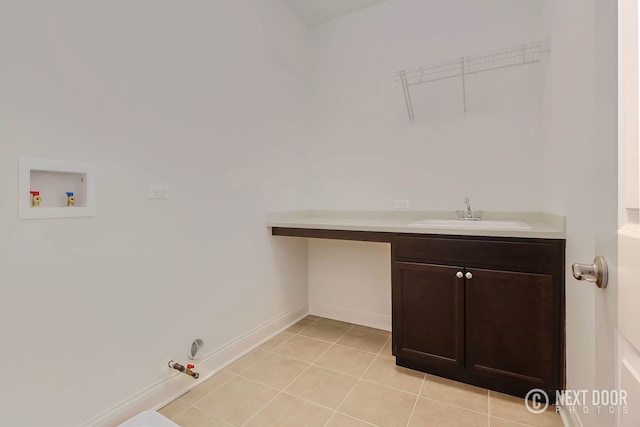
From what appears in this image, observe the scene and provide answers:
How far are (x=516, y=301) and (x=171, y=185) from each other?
191cm

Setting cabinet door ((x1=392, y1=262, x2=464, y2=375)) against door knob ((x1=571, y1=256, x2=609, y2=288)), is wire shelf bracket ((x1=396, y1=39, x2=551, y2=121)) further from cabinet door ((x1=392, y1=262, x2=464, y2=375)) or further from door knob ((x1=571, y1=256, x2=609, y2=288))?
door knob ((x1=571, y1=256, x2=609, y2=288))

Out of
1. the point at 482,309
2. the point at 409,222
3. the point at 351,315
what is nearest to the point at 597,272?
the point at 482,309

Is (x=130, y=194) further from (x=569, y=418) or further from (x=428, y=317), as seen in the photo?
(x=569, y=418)

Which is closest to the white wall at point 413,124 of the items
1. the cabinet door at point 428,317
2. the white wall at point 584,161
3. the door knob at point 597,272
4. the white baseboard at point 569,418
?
the white wall at point 584,161

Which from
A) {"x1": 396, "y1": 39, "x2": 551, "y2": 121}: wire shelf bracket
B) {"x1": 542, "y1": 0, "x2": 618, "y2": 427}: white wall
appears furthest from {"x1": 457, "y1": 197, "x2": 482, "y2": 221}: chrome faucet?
{"x1": 396, "y1": 39, "x2": 551, "y2": 121}: wire shelf bracket

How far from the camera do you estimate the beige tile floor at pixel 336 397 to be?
4.64ft

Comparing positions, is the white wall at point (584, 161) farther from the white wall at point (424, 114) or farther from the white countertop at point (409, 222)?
the white wall at point (424, 114)

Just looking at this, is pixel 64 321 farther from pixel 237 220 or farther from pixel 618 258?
pixel 618 258

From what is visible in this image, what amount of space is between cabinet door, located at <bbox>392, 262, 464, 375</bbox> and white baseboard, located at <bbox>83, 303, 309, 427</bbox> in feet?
3.30

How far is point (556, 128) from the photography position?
1.59 metres

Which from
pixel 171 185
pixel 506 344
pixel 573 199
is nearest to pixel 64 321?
pixel 171 185

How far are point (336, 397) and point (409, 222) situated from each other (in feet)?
4.04

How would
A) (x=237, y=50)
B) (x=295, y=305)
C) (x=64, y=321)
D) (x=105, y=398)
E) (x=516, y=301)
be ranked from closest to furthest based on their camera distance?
(x=64, y=321)
(x=105, y=398)
(x=516, y=301)
(x=237, y=50)
(x=295, y=305)

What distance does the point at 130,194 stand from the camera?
55.9 inches
